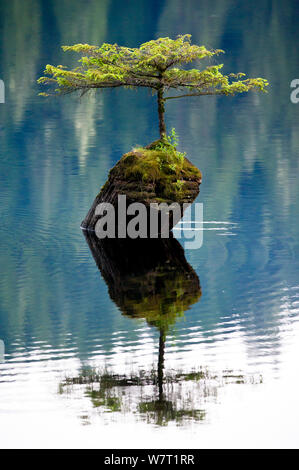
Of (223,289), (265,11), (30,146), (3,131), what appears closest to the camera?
(223,289)

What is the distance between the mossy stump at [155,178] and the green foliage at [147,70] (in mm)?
1900

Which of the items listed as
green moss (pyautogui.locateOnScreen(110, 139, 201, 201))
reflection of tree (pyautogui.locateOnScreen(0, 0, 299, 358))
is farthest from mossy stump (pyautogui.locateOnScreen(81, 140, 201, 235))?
reflection of tree (pyautogui.locateOnScreen(0, 0, 299, 358))

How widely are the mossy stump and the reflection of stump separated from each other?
3.74 feet

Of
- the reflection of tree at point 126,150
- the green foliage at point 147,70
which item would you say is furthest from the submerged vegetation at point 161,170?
the reflection of tree at point 126,150

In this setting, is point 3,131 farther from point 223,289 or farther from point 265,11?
point 265,11

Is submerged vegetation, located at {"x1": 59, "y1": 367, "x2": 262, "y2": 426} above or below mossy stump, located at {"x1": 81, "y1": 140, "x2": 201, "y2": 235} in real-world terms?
below

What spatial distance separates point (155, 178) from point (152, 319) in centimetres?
963

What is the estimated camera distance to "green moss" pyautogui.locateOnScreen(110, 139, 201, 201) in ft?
70.5

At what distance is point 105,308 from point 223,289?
2.56 m

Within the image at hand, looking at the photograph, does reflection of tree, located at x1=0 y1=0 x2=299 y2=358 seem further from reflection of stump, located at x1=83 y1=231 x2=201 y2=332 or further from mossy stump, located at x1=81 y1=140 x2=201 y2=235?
mossy stump, located at x1=81 y1=140 x2=201 y2=235

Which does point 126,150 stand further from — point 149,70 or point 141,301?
point 141,301

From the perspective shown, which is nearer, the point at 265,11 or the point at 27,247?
the point at 27,247

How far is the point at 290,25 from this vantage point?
83062mm

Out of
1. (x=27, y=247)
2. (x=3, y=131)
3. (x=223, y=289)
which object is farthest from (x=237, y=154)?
(x=223, y=289)
